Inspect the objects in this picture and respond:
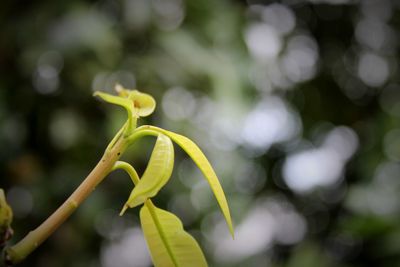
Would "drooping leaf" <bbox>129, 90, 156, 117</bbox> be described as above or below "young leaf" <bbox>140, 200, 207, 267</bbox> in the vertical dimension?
above

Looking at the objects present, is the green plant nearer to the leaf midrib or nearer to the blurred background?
the leaf midrib

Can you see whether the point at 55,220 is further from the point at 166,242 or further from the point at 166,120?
the point at 166,120

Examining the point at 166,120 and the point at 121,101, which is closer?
the point at 121,101

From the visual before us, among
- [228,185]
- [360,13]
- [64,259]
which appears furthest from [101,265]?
[360,13]

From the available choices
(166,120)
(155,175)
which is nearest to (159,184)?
(155,175)

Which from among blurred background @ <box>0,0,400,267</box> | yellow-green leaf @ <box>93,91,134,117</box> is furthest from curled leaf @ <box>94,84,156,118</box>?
blurred background @ <box>0,0,400,267</box>

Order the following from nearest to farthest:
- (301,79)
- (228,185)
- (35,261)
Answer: (228,185) → (35,261) → (301,79)

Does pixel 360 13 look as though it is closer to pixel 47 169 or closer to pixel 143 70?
pixel 143 70

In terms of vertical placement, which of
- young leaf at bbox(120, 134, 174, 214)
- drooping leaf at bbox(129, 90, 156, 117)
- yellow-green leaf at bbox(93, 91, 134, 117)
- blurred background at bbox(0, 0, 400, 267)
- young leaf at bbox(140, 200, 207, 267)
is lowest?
blurred background at bbox(0, 0, 400, 267)
